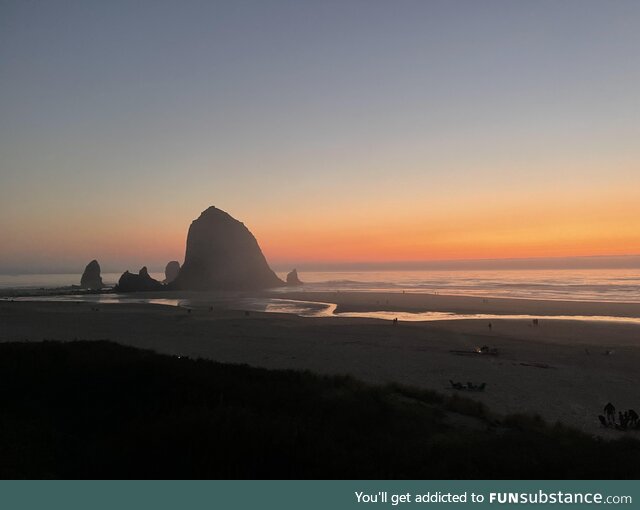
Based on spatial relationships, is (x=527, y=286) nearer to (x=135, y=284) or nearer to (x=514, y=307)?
(x=514, y=307)

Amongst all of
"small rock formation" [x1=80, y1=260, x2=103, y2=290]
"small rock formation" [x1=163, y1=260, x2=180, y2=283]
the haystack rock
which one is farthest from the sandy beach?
→ "small rock formation" [x1=163, y1=260, x2=180, y2=283]

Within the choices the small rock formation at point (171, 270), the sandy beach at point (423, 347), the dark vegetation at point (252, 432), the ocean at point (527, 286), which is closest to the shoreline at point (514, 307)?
the sandy beach at point (423, 347)

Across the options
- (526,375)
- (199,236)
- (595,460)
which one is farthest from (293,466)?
(199,236)

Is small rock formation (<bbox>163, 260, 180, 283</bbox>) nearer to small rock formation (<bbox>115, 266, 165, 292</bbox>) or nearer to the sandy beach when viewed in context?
small rock formation (<bbox>115, 266, 165, 292</bbox>)

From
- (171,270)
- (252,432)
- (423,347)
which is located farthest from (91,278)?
(252,432)

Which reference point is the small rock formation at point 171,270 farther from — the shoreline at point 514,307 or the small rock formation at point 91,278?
the shoreline at point 514,307
